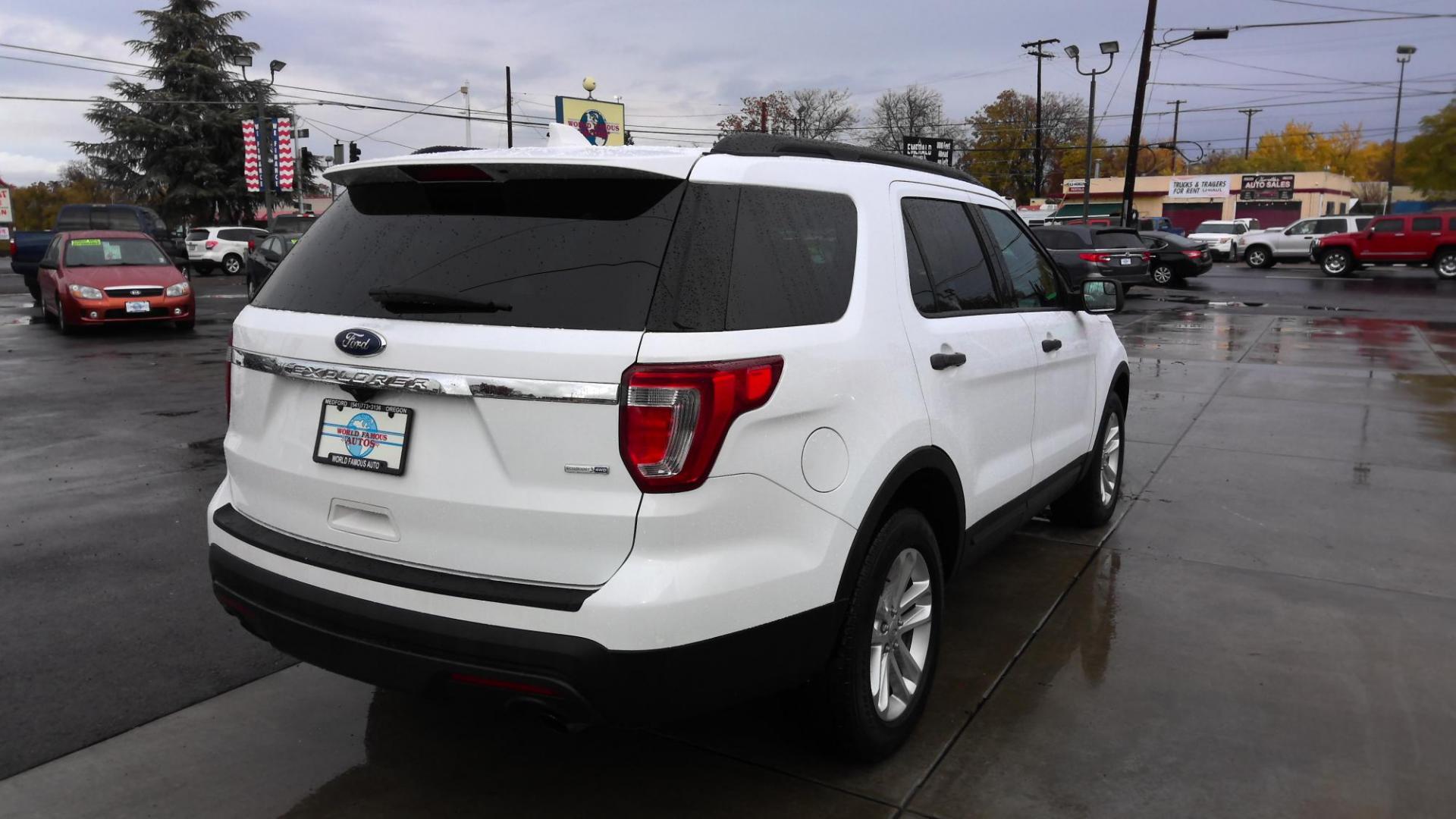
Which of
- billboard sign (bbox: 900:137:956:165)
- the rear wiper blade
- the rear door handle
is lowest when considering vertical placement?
the rear door handle

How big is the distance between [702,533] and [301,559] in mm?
1144

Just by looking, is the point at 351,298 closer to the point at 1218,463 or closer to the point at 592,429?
the point at 592,429

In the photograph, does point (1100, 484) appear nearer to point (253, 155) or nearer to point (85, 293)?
point (85, 293)

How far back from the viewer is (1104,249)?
953 inches

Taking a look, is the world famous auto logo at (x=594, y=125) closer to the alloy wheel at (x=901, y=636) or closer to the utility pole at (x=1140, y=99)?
the utility pole at (x=1140, y=99)

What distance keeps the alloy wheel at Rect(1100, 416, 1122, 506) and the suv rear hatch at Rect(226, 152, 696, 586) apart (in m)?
3.74

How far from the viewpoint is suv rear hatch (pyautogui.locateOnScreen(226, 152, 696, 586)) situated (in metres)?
2.47

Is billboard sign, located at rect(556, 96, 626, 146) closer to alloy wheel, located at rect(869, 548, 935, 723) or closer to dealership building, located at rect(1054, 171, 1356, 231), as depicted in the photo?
alloy wheel, located at rect(869, 548, 935, 723)

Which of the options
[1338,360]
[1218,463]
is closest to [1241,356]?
[1338,360]

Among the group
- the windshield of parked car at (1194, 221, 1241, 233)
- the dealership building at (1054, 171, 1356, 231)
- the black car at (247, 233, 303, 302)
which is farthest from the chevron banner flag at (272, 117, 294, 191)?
the dealership building at (1054, 171, 1356, 231)

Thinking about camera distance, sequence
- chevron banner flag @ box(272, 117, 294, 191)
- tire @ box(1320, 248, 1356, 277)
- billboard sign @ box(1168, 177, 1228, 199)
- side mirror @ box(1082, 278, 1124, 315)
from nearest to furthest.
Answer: side mirror @ box(1082, 278, 1124, 315) < tire @ box(1320, 248, 1356, 277) < chevron banner flag @ box(272, 117, 294, 191) < billboard sign @ box(1168, 177, 1228, 199)


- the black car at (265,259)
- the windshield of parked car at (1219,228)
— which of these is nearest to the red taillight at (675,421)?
the black car at (265,259)

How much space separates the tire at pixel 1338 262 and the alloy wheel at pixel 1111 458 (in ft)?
101

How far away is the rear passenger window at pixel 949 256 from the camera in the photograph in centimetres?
356
